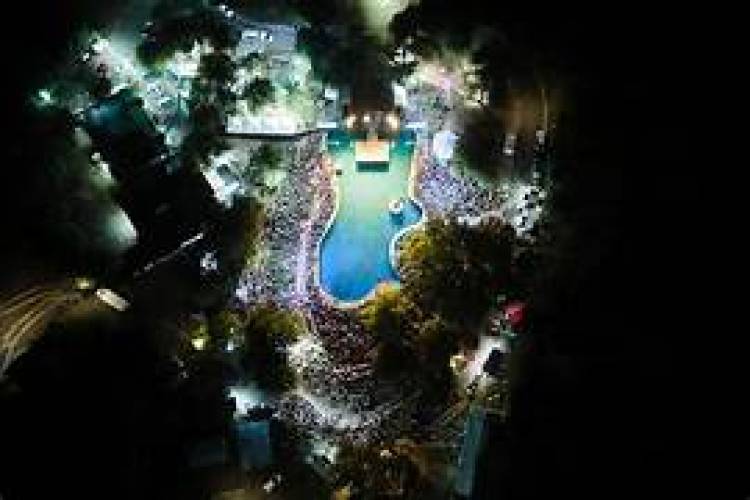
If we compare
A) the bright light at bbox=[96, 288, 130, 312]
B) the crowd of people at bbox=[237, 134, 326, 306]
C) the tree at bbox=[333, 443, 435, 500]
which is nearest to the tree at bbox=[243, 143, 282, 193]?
the crowd of people at bbox=[237, 134, 326, 306]

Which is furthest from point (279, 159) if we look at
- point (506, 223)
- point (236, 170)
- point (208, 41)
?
point (506, 223)

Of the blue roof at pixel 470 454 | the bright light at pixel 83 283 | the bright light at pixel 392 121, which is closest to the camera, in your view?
the blue roof at pixel 470 454

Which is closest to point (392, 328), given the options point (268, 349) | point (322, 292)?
point (322, 292)

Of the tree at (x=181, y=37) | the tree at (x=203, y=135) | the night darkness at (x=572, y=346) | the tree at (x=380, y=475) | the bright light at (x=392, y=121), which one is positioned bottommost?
the tree at (x=380, y=475)

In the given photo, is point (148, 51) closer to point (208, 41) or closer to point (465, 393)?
point (208, 41)

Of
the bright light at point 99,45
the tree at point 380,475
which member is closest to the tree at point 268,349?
the tree at point 380,475

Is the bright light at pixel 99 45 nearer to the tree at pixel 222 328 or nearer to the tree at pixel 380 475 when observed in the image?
the tree at pixel 222 328

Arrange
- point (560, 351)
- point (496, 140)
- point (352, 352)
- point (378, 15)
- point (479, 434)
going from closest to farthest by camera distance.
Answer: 1. point (479, 434)
2. point (560, 351)
3. point (352, 352)
4. point (496, 140)
5. point (378, 15)
